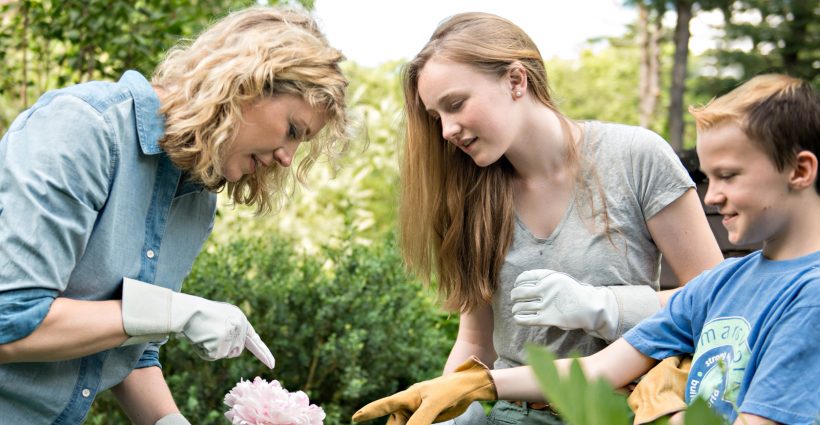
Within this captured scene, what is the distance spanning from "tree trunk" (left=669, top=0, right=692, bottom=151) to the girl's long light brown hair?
4890mm

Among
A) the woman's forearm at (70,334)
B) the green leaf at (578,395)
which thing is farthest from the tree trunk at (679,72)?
the green leaf at (578,395)

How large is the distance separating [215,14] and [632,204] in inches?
100.0

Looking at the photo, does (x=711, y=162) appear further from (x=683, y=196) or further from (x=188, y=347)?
(x=188, y=347)

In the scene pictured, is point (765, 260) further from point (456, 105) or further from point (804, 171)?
point (456, 105)

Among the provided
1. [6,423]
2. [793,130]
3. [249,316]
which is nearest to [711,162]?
[793,130]

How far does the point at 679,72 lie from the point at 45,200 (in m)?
6.10

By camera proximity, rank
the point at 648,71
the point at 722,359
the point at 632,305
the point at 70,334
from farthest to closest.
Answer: the point at 648,71
the point at 632,305
the point at 70,334
the point at 722,359

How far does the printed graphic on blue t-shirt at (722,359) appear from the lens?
1.44 metres

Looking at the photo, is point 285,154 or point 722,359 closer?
point 722,359

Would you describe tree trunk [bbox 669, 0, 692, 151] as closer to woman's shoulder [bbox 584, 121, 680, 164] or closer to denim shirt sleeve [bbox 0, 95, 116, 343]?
woman's shoulder [bbox 584, 121, 680, 164]

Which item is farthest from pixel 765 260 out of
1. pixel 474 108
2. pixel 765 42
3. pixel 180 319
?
pixel 765 42

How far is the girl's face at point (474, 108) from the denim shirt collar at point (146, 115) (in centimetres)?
59

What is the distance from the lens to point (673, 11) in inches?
277

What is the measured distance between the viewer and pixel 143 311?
175 centimetres
